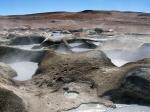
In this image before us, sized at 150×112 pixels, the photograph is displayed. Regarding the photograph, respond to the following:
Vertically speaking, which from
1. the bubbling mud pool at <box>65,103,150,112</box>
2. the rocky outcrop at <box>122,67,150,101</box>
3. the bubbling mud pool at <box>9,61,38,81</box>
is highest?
the rocky outcrop at <box>122,67,150,101</box>

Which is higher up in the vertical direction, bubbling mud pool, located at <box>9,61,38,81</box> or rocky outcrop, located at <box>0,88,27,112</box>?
rocky outcrop, located at <box>0,88,27,112</box>

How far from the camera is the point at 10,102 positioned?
591 cm

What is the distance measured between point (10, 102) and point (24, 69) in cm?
354

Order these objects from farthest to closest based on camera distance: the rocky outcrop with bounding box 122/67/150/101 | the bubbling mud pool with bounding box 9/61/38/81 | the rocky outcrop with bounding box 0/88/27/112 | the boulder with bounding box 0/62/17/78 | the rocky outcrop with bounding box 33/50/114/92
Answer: the bubbling mud pool with bounding box 9/61/38/81 < the boulder with bounding box 0/62/17/78 < the rocky outcrop with bounding box 33/50/114/92 < the rocky outcrop with bounding box 122/67/150/101 < the rocky outcrop with bounding box 0/88/27/112

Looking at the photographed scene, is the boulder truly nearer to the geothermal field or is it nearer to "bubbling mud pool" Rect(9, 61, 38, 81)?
the geothermal field

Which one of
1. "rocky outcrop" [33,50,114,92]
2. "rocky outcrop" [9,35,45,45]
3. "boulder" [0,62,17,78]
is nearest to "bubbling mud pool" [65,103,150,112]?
"rocky outcrop" [33,50,114,92]

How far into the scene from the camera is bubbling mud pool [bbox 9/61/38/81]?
8.62m

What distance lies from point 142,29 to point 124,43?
7.29m

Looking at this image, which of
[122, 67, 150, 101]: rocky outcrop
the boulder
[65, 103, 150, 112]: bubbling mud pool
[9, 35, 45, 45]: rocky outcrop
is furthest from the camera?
[9, 35, 45, 45]: rocky outcrop

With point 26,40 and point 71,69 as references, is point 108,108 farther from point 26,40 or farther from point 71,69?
point 26,40

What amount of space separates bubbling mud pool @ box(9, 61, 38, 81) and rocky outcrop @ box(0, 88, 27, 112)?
2408 mm

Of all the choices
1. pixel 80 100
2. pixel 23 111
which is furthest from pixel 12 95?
pixel 80 100

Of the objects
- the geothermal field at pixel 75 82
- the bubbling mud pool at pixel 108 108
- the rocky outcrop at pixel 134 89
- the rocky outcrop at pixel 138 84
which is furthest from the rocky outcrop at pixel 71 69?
the bubbling mud pool at pixel 108 108

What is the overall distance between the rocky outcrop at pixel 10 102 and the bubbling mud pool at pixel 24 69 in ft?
7.90
